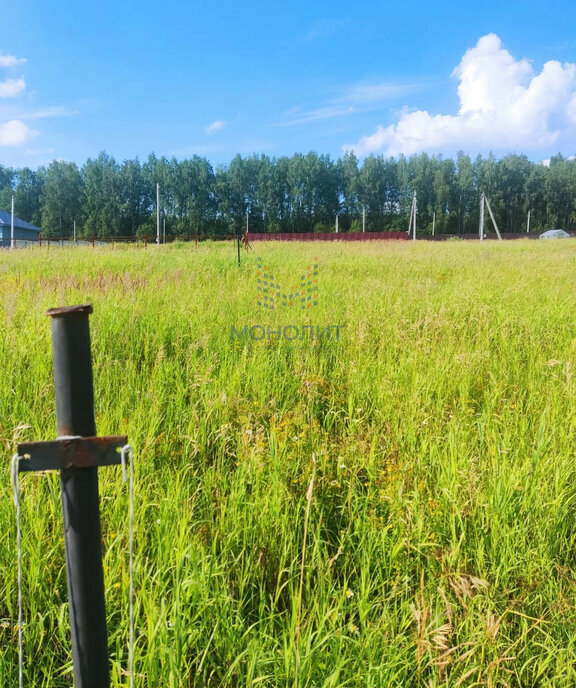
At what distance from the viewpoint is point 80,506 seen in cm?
88

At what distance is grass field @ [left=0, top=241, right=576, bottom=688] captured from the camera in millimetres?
1258

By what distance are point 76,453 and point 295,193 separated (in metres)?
80.1

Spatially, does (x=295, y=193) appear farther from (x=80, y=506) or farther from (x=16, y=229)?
(x=80, y=506)

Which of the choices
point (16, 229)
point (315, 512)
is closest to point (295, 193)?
point (16, 229)

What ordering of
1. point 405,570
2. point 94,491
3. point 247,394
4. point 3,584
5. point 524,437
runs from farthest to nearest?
Result: 1. point 247,394
2. point 524,437
3. point 405,570
4. point 3,584
5. point 94,491

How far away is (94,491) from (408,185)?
88.2m

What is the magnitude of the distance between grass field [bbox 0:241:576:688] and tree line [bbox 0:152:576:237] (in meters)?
69.8

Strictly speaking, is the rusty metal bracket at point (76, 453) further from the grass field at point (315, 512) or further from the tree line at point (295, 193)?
the tree line at point (295, 193)

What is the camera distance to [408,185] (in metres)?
80.6

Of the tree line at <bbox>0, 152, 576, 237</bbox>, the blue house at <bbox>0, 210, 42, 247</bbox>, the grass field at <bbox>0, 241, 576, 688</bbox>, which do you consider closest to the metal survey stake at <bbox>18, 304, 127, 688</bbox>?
the grass field at <bbox>0, 241, 576, 688</bbox>

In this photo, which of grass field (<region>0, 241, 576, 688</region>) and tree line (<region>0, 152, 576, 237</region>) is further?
tree line (<region>0, 152, 576, 237</region>)

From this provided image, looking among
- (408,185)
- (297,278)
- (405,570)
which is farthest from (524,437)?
(408,185)

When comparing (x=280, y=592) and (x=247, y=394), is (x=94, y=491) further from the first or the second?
(x=247, y=394)

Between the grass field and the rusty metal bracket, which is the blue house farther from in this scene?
the rusty metal bracket
